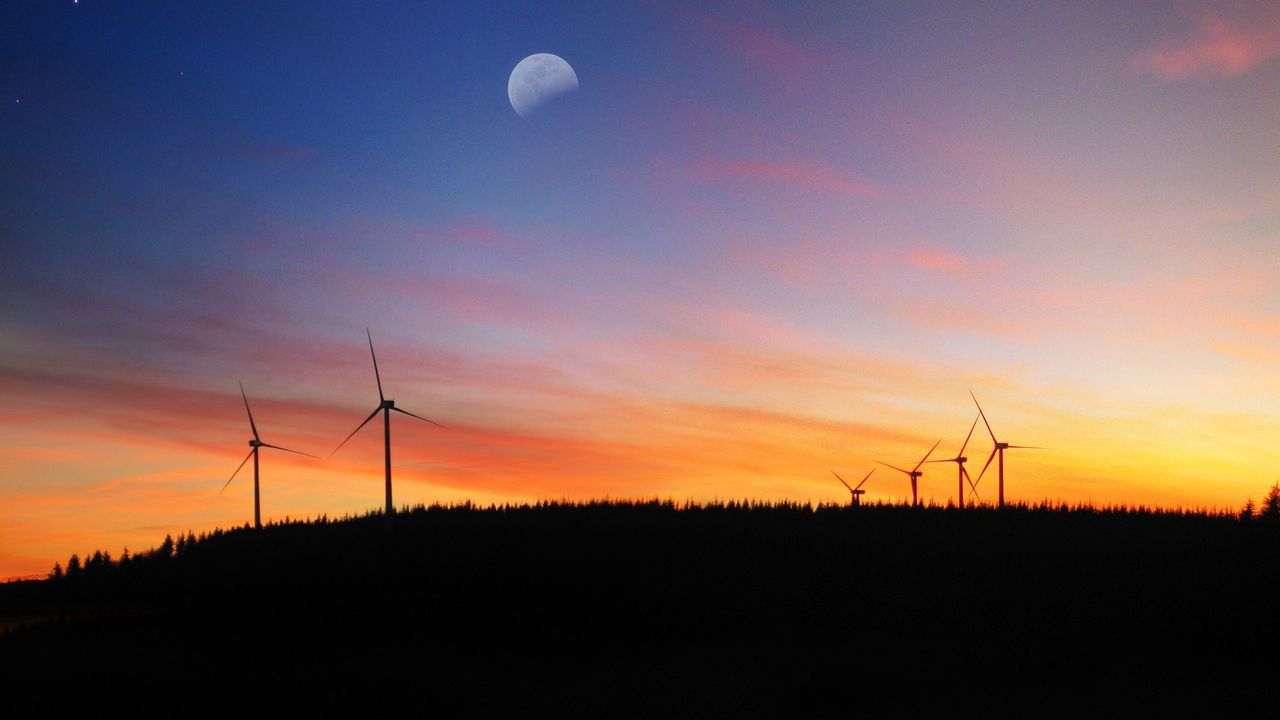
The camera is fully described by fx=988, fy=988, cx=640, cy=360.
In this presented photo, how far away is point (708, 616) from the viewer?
60719mm

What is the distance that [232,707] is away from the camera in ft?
129

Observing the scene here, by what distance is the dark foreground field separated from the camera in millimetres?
44219

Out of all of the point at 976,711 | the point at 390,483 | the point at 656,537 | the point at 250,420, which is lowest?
the point at 976,711

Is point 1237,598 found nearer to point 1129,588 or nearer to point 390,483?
point 1129,588

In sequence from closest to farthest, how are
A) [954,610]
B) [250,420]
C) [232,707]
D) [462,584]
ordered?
[232,707], [954,610], [462,584], [250,420]

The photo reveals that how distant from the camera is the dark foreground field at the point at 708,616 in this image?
44219 mm

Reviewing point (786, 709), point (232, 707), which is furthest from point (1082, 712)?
point (232, 707)

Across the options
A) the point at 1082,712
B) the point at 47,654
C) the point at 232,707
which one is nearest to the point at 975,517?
the point at 1082,712

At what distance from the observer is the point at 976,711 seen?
133 feet

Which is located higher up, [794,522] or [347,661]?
[794,522]

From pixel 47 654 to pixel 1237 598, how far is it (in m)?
65.8

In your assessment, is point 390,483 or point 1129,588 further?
point 390,483

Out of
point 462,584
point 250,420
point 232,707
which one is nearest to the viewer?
point 232,707

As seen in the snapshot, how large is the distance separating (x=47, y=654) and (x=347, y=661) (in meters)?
14.9
